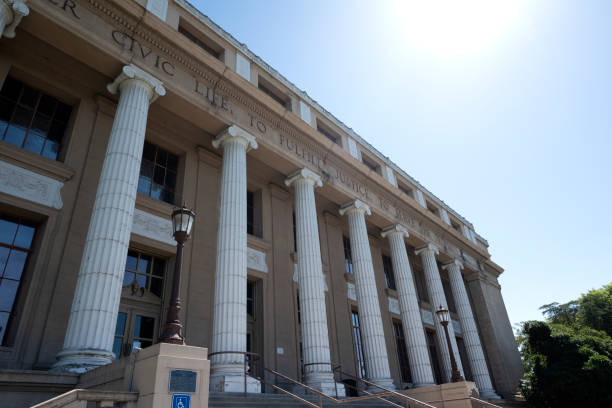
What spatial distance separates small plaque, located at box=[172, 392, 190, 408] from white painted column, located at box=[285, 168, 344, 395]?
723cm

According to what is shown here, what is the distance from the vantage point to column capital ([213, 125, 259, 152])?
43.9 ft

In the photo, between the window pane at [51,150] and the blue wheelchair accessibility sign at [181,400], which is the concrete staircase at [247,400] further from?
the window pane at [51,150]

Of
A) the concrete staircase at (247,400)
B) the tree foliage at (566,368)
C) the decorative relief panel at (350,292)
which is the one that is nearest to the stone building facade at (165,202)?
the decorative relief panel at (350,292)

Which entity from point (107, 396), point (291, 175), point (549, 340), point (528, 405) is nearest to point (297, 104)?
point (291, 175)

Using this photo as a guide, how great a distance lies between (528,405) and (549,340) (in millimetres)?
3393

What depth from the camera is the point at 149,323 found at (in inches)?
482

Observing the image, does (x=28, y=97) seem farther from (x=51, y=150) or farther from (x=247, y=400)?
(x=247, y=400)

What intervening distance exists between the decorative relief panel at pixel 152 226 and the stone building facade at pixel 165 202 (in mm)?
50

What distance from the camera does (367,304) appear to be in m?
15.7

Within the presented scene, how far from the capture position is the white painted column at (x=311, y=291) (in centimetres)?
1255

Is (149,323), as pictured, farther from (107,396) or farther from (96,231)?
(107,396)

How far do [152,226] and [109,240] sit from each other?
381 centimetres

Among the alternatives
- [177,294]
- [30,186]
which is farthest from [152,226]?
[177,294]

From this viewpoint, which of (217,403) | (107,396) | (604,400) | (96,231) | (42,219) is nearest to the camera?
(107,396)
